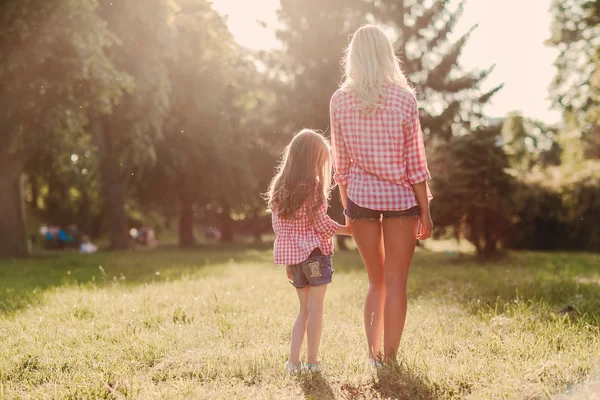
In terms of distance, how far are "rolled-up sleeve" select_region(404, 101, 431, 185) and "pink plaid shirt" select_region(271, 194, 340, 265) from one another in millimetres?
678

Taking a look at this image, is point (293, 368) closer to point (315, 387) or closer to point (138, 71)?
point (315, 387)

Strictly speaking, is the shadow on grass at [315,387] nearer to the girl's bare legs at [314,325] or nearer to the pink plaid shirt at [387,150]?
the girl's bare legs at [314,325]

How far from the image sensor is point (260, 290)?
8203 millimetres

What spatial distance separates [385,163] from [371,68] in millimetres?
673

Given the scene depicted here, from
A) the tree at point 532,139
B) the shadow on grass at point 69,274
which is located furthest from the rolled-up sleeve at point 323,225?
the tree at point 532,139

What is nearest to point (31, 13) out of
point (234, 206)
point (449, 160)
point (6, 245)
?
point (6, 245)

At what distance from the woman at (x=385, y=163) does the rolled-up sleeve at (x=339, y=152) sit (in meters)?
0.04

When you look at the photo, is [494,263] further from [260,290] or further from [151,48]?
[151,48]

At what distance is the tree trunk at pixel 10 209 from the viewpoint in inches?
627

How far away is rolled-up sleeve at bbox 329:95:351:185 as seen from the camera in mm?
4375

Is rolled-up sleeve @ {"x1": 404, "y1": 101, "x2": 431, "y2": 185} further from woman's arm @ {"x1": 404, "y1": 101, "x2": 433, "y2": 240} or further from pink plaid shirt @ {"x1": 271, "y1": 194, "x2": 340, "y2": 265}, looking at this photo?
pink plaid shirt @ {"x1": 271, "y1": 194, "x2": 340, "y2": 265}

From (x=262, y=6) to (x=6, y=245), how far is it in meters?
13.1

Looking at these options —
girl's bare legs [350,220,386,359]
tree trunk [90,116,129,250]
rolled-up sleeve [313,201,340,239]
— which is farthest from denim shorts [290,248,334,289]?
tree trunk [90,116,129,250]

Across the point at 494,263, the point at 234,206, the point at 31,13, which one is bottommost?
the point at 494,263
